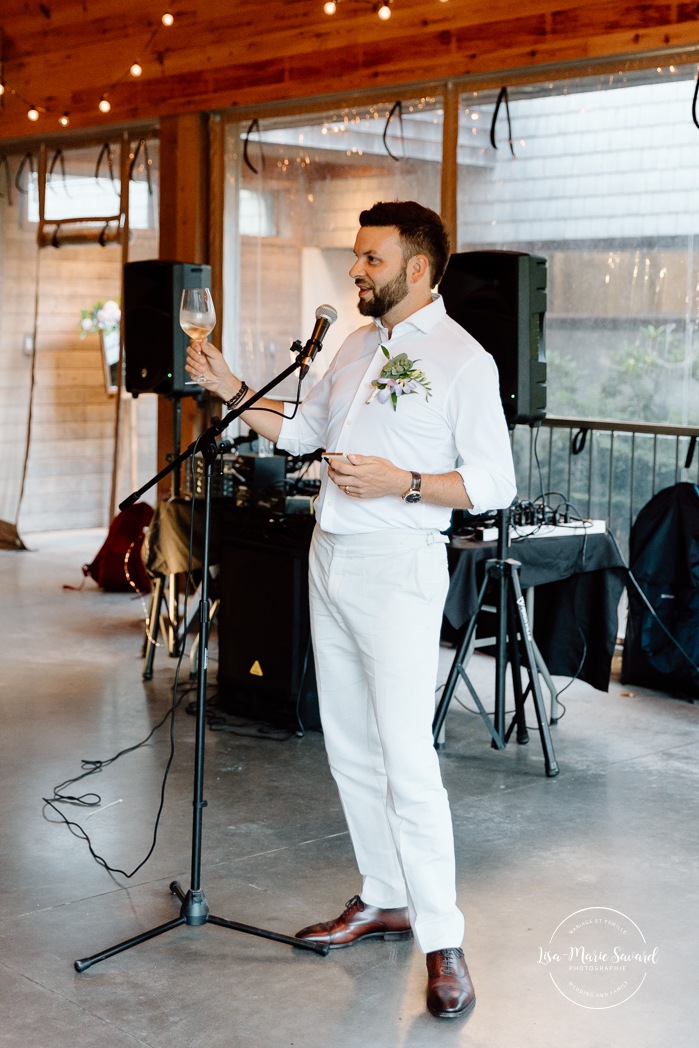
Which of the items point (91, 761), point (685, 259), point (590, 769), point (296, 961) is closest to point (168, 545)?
point (91, 761)

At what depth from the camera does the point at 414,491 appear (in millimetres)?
2752

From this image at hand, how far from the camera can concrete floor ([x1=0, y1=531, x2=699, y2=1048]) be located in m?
2.79

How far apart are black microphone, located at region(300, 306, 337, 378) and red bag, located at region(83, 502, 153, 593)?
4850 millimetres

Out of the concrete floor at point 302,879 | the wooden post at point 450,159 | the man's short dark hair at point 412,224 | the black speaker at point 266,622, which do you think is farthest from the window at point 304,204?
the man's short dark hair at point 412,224

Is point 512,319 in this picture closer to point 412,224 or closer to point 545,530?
point 545,530

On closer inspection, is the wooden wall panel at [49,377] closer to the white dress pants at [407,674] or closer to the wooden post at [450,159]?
the wooden post at [450,159]

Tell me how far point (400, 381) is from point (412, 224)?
0.35 meters

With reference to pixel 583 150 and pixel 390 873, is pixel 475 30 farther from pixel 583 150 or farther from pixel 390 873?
pixel 390 873

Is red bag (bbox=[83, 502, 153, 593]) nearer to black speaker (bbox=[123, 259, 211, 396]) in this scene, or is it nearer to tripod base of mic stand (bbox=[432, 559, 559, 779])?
black speaker (bbox=[123, 259, 211, 396])

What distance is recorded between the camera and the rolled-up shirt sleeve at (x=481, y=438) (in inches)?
110

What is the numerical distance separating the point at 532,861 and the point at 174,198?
5145mm

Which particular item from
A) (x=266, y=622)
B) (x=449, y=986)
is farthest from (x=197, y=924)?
(x=266, y=622)

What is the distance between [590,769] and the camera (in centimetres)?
456

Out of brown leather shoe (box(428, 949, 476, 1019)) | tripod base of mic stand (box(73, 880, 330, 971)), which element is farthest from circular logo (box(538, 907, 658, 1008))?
tripod base of mic stand (box(73, 880, 330, 971))
